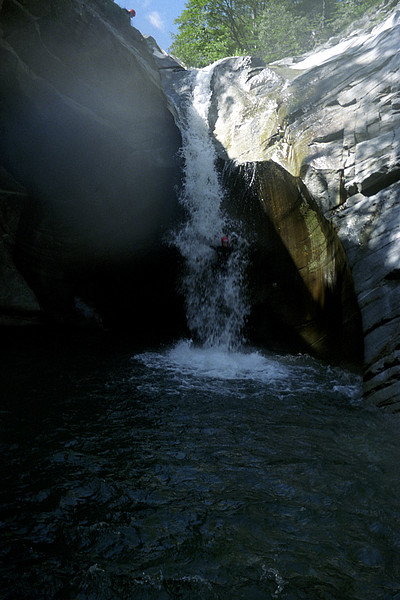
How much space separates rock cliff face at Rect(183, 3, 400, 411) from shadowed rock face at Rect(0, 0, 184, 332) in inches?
133

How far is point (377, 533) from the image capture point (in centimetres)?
310

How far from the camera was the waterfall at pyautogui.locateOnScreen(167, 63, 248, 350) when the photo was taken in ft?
31.8

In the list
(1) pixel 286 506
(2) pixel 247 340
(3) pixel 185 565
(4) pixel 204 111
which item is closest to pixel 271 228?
(2) pixel 247 340

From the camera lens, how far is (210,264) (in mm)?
10266

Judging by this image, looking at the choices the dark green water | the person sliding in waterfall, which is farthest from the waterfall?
the dark green water

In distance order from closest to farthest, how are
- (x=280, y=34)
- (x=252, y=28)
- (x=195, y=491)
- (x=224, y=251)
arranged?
(x=195, y=491) < (x=224, y=251) < (x=280, y=34) < (x=252, y=28)

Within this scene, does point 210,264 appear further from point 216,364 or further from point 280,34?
point 280,34

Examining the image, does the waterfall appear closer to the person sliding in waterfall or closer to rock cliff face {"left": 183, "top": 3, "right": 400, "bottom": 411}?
the person sliding in waterfall

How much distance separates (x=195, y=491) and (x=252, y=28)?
33746 mm

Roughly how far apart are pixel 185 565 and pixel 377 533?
1710mm

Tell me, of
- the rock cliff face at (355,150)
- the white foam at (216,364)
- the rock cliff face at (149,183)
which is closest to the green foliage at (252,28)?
the rock cliff face at (355,150)

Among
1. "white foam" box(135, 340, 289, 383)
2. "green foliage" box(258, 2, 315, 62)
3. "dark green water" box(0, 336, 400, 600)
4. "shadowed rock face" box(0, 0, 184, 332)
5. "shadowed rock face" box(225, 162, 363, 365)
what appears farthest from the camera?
A: "green foliage" box(258, 2, 315, 62)

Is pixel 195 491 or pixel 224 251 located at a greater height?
pixel 224 251

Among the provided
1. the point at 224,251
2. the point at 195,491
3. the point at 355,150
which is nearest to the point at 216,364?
the point at 224,251
